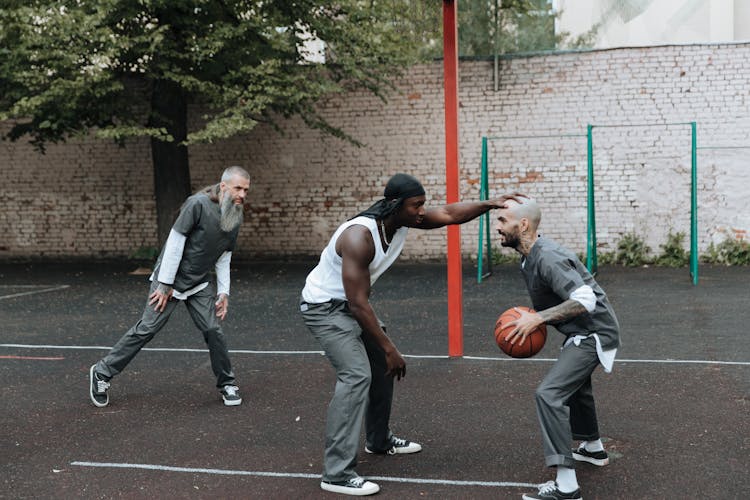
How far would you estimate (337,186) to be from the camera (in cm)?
1750

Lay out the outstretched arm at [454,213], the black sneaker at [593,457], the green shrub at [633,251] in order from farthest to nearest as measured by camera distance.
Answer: the green shrub at [633,251] < the outstretched arm at [454,213] < the black sneaker at [593,457]

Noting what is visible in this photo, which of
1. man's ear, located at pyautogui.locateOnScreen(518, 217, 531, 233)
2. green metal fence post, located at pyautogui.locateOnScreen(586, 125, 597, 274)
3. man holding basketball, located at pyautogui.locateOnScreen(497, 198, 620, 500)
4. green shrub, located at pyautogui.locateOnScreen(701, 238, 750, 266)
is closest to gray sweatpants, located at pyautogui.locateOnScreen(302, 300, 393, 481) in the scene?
man holding basketball, located at pyautogui.locateOnScreen(497, 198, 620, 500)

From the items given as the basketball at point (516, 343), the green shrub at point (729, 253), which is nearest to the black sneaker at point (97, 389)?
the basketball at point (516, 343)

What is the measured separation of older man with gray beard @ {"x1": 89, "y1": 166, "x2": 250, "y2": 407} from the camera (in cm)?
669

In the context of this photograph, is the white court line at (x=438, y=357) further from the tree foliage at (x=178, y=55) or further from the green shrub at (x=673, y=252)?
the green shrub at (x=673, y=252)

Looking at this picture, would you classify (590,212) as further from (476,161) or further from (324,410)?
(324,410)

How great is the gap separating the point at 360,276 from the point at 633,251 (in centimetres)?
1234

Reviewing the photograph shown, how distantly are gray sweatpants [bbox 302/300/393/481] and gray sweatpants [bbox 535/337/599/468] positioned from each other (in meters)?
0.98

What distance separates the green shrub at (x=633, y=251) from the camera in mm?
16078

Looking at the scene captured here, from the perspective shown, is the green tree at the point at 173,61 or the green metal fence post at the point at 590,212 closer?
the green tree at the point at 173,61

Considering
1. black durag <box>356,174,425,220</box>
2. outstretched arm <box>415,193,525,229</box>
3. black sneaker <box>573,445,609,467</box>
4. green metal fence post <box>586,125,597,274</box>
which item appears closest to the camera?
black durag <box>356,174,425,220</box>

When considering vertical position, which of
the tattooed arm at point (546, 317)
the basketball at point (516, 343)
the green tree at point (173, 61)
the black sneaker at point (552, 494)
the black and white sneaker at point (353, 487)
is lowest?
the black and white sneaker at point (353, 487)

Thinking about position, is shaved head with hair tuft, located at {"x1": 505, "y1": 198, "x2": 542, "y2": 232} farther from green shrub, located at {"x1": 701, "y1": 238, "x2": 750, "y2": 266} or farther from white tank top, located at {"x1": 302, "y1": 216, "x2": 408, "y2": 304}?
green shrub, located at {"x1": 701, "y1": 238, "x2": 750, "y2": 266}

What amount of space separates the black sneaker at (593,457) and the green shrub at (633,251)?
11.4 metres
